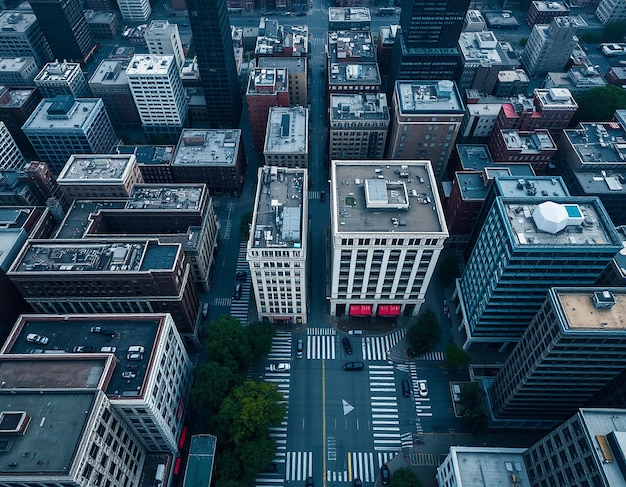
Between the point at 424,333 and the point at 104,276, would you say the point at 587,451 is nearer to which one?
the point at 424,333

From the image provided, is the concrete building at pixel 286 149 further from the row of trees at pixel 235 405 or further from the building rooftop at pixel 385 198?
the row of trees at pixel 235 405

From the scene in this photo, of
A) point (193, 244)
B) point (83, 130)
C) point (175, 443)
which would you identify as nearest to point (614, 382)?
point (175, 443)

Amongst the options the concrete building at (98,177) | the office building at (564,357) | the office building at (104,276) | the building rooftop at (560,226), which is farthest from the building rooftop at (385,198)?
the concrete building at (98,177)

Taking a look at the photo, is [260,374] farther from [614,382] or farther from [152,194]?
[614,382]

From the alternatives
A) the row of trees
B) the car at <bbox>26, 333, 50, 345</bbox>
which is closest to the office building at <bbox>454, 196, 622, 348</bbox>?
the row of trees

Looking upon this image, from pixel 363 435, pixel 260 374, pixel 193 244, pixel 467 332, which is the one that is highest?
pixel 193 244

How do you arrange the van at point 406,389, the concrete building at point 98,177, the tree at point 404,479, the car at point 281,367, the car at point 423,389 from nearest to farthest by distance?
the tree at point 404,479 → the van at point 406,389 → the car at point 423,389 → the car at point 281,367 → the concrete building at point 98,177

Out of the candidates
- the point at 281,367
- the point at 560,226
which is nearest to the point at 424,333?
the point at 281,367
